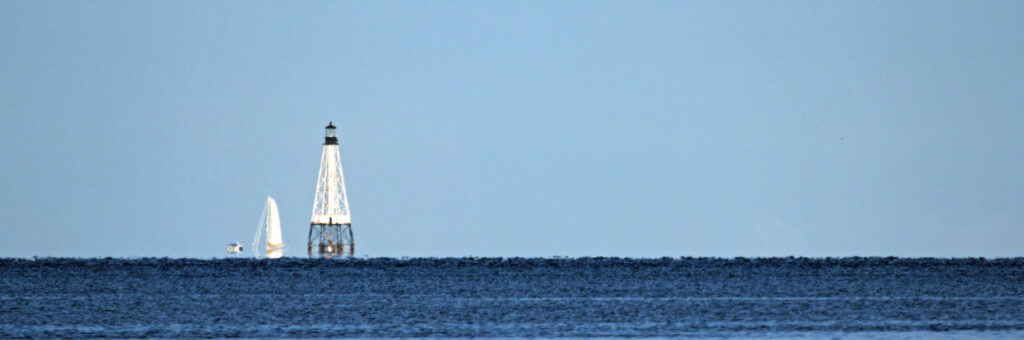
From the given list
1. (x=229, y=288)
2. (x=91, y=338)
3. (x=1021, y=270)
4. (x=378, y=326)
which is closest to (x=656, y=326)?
(x=378, y=326)

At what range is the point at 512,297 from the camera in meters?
27.2

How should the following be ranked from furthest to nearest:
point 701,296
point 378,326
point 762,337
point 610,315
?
point 701,296 < point 610,315 < point 378,326 < point 762,337

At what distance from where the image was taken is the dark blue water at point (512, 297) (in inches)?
877

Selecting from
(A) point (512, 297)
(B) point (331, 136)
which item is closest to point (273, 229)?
(B) point (331, 136)

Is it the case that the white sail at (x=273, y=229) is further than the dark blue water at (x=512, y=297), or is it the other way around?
the white sail at (x=273, y=229)

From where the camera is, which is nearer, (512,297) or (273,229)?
(512,297)

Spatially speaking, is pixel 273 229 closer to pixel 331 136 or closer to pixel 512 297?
pixel 331 136

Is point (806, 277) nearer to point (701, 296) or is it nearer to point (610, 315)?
point (701, 296)

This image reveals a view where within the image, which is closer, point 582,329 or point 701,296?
point 582,329

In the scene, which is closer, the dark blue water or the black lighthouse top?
the dark blue water

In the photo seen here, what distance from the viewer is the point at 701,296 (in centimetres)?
2747

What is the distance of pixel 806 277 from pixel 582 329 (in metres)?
10.8

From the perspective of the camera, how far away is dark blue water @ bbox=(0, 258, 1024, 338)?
877 inches

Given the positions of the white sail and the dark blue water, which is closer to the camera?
the dark blue water
